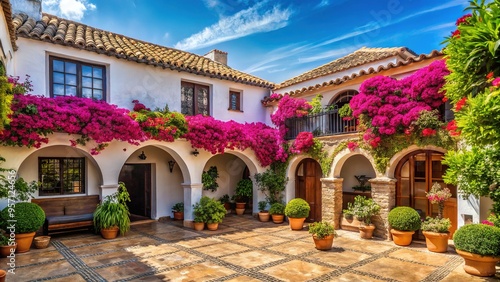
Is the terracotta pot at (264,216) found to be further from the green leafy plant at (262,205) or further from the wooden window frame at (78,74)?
the wooden window frame at (78,74)

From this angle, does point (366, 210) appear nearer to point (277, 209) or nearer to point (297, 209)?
point (297, 209)

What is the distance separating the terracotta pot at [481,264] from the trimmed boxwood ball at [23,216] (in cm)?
1096

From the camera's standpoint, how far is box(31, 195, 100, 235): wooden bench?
34.4ft

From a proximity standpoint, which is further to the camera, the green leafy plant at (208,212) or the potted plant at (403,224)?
the green leafy plant at (208,212)

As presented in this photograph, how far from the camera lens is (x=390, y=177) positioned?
10.7 m

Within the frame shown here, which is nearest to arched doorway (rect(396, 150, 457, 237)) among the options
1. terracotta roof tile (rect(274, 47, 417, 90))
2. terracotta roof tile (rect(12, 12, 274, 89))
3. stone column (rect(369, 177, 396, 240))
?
stone column (rect(369, 177, 396, 240))

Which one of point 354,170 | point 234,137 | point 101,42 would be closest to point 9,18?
point 101,42

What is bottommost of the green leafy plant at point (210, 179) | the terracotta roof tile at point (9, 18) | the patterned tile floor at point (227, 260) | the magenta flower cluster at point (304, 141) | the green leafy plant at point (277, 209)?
the patterned tile floor at point (227, 260)

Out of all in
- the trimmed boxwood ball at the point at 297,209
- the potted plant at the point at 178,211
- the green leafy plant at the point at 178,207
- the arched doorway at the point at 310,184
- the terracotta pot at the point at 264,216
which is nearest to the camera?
the trimmed boxwood ball at the point at 297,209

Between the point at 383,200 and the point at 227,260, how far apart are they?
5.76 m

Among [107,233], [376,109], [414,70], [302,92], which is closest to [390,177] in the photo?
[376,109]

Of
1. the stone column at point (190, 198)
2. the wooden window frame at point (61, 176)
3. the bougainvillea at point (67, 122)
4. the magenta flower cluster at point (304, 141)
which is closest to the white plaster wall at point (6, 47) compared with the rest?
the bougainvillea at point (67, 122)

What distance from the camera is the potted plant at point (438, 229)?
887cm

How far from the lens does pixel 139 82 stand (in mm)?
12195
